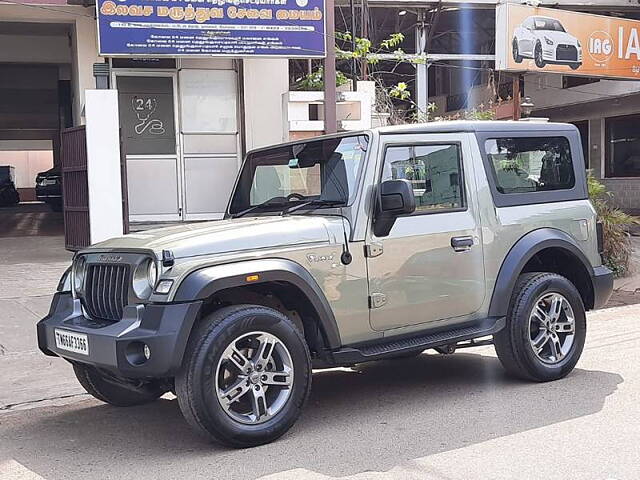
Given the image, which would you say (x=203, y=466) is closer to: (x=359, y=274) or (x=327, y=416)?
(x=327, y=416)

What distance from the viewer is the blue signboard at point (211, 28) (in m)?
11.7

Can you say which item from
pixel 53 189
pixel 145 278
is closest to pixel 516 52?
pixel 145 278

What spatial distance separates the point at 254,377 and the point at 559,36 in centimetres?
1531

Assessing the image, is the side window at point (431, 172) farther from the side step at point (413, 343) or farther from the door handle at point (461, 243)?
the side step at point (413, 343)

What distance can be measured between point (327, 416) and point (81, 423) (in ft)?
5.70

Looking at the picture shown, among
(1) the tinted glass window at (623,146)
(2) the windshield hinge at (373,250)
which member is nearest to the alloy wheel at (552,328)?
(2) the windshield hinge at (373,250)

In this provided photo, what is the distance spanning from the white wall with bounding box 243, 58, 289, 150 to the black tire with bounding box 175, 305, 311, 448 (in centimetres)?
942

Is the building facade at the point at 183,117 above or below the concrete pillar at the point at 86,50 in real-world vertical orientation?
below

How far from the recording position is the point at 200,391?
447cm

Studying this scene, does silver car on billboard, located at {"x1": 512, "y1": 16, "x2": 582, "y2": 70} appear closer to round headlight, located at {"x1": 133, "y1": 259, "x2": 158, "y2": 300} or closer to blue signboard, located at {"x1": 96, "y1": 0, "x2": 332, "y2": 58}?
blue signboard, located at {"x1": 96, "y1": 0, "x2": 332, "y2": 58}

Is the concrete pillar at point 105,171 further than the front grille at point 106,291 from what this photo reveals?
Yes

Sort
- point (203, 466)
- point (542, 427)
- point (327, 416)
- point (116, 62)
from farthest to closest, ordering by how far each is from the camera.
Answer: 1. point (116, 62)
2. point (327, 416)
3. point (542, 427)
4. point (203, 466)

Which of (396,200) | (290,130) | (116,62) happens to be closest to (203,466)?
(396,200)

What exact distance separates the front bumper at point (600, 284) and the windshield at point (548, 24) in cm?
1197
